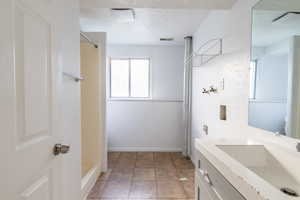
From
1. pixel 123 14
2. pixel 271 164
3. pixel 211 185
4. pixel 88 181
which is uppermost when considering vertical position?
pixel 123 14

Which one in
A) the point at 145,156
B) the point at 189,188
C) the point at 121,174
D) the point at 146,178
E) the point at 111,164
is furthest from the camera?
the point at 145,156

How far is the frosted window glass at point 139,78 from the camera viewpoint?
406cm

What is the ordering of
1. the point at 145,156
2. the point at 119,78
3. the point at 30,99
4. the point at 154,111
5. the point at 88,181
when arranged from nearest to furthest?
the point at 30,99, the point at 88,181, the point at 145,156, the point at 154,111, the point at 119,78

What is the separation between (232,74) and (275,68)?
1.73 ft


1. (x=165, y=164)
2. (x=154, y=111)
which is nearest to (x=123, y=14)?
(x=154, y=111)

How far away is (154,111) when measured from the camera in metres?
3.90

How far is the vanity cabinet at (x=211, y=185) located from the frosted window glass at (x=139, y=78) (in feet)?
9.37

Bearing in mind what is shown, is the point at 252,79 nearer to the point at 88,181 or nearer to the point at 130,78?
the point at 88,181

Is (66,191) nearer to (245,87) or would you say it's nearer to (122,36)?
(245,87)

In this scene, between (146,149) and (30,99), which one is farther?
(146,149)

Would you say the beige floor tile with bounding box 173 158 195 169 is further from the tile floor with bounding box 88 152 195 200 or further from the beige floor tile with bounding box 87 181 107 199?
the beige floor tile with bounding box 87 181 107 199

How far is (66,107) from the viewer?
1349 millimetres

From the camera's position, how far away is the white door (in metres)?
0.64

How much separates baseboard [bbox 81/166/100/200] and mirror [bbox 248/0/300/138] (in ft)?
6.22
